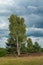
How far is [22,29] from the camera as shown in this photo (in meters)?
52.9

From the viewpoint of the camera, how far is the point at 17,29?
175 feet

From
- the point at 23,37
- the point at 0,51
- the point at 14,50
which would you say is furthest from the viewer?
the point at 14,50

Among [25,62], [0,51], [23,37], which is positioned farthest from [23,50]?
[25,62]

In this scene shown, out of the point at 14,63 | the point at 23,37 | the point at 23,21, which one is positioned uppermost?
the point at 23,21

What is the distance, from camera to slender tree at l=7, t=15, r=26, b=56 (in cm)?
5306

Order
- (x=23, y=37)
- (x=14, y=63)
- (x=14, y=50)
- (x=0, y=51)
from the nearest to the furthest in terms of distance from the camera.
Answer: (x=14, y=63), (x=0, y=51), (x=23, y=37), (x=14, y=50)

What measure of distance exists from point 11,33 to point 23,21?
161 inches

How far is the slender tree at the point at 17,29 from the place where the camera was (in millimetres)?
53062

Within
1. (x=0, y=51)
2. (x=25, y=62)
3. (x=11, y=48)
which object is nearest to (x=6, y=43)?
(x=11, y=48)

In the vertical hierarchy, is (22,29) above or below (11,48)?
above

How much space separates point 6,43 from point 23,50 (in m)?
4.89

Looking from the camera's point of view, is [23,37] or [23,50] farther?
[23,50]

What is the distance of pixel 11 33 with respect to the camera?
175ft

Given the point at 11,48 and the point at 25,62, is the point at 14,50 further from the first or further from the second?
the point at 25,62
